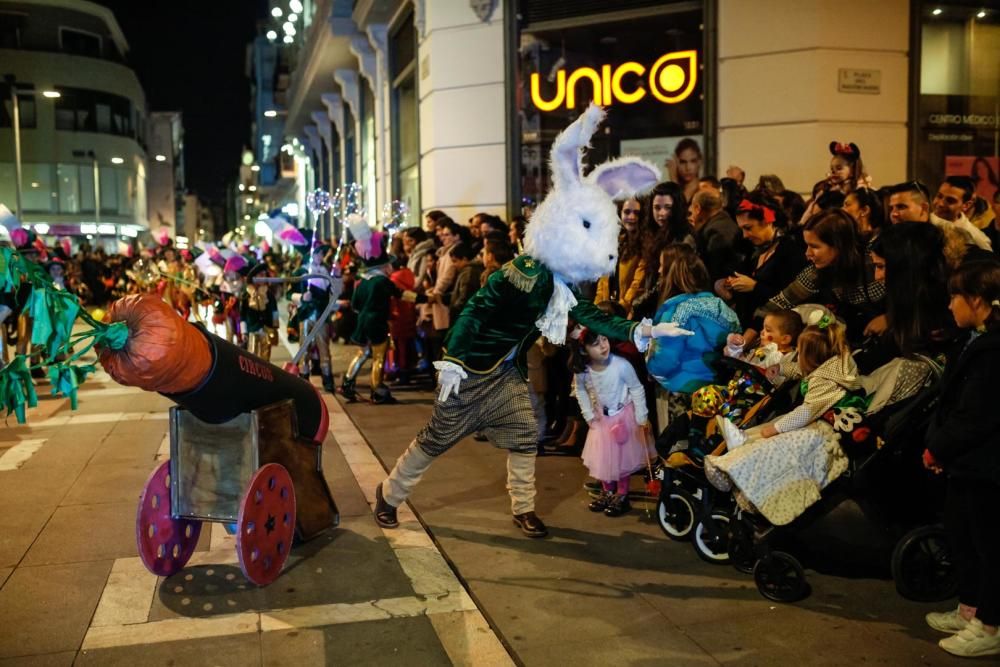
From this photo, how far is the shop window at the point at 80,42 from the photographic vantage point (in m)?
63.0

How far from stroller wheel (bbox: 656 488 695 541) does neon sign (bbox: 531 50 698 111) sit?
710 cm

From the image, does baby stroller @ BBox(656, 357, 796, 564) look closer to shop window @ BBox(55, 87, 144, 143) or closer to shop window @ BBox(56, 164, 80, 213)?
shop window @ BBox(56, 164, 80, 213)

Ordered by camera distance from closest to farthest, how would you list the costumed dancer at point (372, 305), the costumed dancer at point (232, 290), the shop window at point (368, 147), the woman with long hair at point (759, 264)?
the woman with long hair at point (759, 264) → the costumed dancer at point (372, 305) → the costumed dancer at point (232, 290) → the shop window at point (368, 147)

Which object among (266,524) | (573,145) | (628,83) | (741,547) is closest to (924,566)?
(741,547)

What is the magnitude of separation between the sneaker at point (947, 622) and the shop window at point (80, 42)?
6852cm

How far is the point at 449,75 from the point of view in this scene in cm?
1416

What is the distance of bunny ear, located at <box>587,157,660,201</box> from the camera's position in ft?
19.6

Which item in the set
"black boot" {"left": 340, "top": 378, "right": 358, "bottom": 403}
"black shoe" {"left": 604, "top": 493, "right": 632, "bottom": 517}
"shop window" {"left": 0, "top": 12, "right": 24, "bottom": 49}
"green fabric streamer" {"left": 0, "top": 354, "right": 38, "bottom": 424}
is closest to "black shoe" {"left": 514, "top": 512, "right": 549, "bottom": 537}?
"black shoe" {"left": 604, "top": 493, "right": 632, "bottom": 517}

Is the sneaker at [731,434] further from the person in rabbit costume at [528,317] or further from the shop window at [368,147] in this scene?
the shop window at [368,147]

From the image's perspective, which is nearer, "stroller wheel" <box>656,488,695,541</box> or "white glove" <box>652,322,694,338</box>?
"white glove" <box>652,322,694,338</box>

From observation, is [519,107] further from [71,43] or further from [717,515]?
[71,43]

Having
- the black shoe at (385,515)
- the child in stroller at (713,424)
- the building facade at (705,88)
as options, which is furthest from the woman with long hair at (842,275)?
the building facade at (705,88)

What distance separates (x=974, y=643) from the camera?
4137mm

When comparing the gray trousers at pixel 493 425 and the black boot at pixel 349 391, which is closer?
the gray trousers at pixel 493 425
